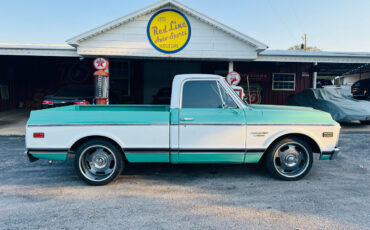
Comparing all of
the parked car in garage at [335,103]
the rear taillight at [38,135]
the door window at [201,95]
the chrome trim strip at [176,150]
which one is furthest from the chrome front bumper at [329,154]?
the parked car in garage at [335,103]

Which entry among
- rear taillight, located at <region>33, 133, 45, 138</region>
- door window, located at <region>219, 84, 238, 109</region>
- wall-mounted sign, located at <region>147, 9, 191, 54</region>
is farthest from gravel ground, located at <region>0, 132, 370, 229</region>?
wall-mounted sign, located at <region>147, 9, 191, 54</region>

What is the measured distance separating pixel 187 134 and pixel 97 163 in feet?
5.23

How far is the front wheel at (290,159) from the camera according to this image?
4059 millimetres

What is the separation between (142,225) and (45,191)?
1.94 meters

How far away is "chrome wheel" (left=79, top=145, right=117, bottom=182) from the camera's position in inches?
155

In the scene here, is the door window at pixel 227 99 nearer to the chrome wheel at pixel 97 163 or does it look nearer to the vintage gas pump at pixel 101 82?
the chrome wheel at pixel 97 163

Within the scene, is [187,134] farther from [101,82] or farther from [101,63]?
[101,63]

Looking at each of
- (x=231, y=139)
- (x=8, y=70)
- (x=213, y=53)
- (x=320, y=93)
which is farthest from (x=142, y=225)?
(x=8, y=70)

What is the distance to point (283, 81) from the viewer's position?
14.8 meters

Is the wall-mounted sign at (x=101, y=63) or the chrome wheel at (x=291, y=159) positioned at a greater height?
the wall-mounted sign at (x=101, y=63)

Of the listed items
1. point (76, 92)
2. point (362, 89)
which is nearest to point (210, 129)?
point (76, 92)

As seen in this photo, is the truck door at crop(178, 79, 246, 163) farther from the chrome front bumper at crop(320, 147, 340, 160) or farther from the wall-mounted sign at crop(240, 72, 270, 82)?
the wall-mounted sign at crop(240, 72, 270, 82)

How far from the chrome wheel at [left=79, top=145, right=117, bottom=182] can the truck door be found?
1.20 meters

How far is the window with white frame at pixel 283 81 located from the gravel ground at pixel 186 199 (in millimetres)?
10426
